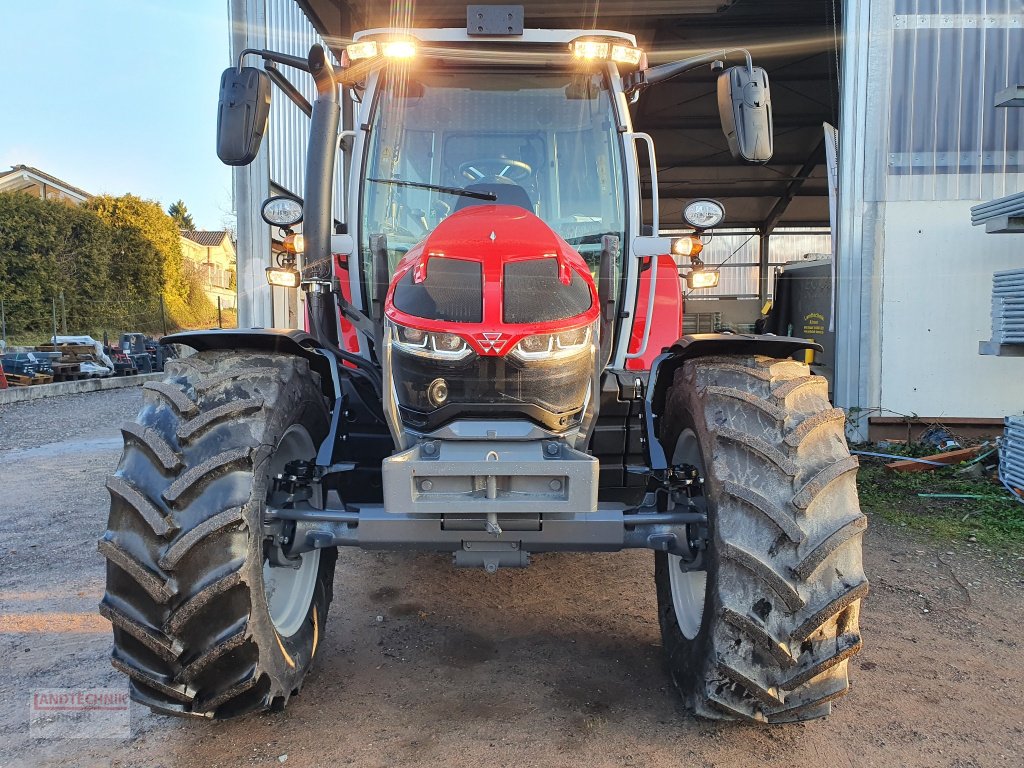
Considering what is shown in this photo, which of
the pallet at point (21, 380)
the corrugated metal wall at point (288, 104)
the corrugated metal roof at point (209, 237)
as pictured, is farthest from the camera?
the corrugated metal roof at point (209, 237)

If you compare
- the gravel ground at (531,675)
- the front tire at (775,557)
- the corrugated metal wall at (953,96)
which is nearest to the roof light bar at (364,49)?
the front tire at (775,557)

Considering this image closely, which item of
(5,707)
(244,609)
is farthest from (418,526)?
(5,707)

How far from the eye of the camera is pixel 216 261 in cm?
4938

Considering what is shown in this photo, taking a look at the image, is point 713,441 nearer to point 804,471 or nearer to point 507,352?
point 804,471

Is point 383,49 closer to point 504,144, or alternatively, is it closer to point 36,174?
point 504,144

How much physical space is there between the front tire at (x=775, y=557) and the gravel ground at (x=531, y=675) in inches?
12.3

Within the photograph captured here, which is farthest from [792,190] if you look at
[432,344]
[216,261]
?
[216,261]

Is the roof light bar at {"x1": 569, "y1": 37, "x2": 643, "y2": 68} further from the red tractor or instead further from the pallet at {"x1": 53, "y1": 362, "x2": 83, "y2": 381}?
the pallet at {"x1": 53, "y1": 362, "x2": 83, "y2": 381}

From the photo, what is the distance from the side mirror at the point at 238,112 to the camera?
9.15ft

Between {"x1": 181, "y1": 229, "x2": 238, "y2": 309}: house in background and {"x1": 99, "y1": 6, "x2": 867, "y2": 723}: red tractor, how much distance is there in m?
39.4

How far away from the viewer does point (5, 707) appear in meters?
2.58

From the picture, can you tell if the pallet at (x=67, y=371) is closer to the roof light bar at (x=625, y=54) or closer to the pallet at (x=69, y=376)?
the pallet at (x=69, y=376)

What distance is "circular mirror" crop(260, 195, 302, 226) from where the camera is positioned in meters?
3.39

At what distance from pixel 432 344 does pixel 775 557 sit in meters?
1.24
